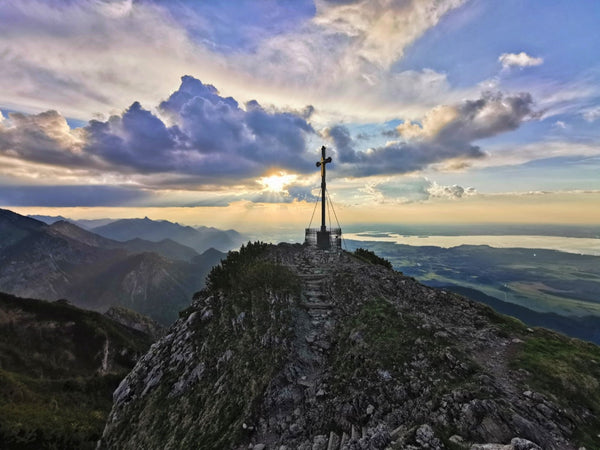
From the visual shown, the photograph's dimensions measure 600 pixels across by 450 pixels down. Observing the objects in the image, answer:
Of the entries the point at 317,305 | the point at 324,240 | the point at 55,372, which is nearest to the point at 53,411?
the point at 317,305

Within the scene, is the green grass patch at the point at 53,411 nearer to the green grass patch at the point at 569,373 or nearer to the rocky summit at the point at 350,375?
the rocky summit at the point at 350,375

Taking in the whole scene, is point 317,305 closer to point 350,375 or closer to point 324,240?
point 350,375

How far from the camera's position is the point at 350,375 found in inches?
443

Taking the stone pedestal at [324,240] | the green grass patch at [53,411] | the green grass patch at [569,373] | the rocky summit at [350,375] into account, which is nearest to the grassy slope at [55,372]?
the green grass patch at [53,411]

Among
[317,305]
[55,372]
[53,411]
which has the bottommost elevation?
[55,372]

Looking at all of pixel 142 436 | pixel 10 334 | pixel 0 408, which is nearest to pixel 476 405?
pixel 142 436

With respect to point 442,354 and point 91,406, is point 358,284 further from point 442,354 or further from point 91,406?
point 91,406

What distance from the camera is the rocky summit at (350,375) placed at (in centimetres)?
793

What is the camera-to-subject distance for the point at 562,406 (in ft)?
27.5

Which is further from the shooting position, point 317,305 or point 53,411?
point 53,411

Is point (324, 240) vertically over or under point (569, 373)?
over

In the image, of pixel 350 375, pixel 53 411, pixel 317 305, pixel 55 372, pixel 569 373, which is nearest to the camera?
pixel 569 373

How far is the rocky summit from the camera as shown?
793 centimetres

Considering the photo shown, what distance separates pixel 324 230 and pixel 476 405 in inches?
933
